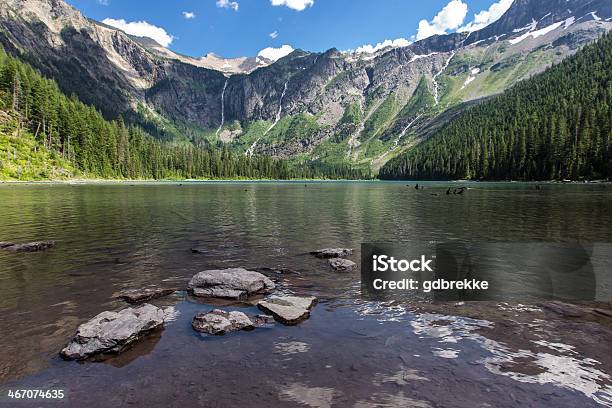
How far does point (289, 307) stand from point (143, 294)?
23.9 ft

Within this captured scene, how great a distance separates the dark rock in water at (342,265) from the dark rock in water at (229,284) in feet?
16.1

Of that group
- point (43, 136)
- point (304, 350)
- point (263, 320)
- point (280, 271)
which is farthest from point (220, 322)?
point (43, 136)

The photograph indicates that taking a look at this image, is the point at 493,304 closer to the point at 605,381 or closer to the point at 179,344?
the point at 605,381

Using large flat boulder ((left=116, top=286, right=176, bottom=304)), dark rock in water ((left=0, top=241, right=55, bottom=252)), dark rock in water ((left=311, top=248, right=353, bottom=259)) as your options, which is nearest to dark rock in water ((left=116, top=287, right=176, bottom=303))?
large flat boulder ((left=116, top=286, right=176, bottom=304))

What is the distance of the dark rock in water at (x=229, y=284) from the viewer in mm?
17109

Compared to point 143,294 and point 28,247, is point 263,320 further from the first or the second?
point 28,247

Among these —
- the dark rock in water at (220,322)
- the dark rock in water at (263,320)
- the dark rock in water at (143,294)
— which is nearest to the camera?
the dark rock in water at (220,322)

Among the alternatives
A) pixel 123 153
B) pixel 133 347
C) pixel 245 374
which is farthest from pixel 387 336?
pixel 123 153

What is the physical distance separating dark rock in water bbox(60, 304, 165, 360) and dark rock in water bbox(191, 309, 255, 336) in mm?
1497

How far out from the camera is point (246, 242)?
30906 mm

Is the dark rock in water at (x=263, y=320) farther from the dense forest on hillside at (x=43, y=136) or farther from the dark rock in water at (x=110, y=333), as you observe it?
the dense forest on hillside at (x=43, y=136)

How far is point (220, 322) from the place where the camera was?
13.3 meters

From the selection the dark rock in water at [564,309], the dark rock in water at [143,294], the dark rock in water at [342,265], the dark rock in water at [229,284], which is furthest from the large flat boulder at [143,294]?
the dark rock in water at [564,309]

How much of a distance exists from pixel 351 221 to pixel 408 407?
119 ft
